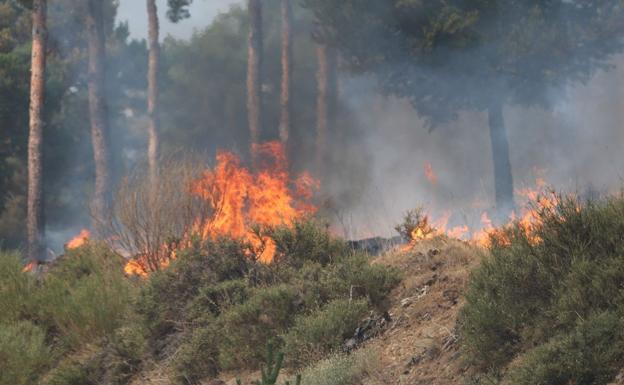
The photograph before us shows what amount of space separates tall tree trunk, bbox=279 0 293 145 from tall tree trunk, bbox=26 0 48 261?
11.5 meters

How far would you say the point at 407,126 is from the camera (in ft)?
130

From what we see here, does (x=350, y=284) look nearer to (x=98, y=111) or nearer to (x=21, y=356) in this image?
(x=21, y=356)

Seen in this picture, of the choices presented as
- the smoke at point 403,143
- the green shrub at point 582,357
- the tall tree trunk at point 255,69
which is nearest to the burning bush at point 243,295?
the green shrub at point 582,357

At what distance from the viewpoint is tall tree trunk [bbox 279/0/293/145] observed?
3684 centimetres

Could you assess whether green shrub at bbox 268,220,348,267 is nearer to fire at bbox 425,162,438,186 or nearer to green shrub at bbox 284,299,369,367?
green shrub at bbox 284,299,369,367

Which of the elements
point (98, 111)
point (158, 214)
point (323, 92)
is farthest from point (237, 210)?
point (323, 92)

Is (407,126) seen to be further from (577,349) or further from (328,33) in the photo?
(577,349)

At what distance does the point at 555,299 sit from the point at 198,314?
16.9 feet

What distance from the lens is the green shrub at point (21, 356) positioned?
12.1m

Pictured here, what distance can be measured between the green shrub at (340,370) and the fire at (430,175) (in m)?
26.4

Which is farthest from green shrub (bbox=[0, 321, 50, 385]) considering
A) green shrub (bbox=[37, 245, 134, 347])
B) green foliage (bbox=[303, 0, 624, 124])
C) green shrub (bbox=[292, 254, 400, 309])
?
green foliage (bbox=[303, 0, 624, 124])

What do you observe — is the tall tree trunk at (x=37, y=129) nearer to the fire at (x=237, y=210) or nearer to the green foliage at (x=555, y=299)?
the fire at (x=237, y=210)

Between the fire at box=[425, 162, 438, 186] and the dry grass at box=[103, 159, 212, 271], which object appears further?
the fire at box=[425, 162, 438, 186]

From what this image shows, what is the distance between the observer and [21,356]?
40.4 ft
